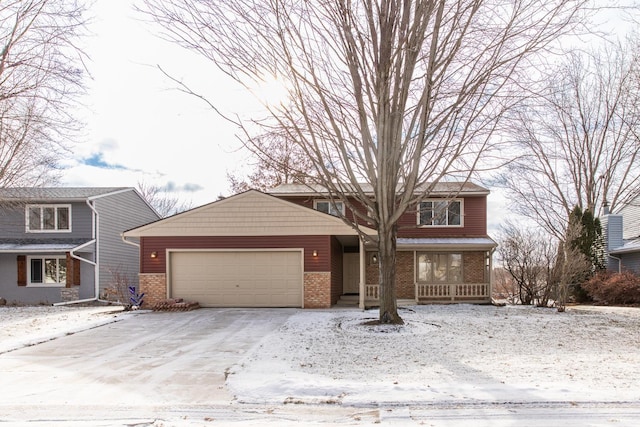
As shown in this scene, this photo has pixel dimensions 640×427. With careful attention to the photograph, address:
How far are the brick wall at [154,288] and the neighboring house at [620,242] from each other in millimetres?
18311

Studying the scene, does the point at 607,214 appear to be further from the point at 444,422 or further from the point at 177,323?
the point at 444,422

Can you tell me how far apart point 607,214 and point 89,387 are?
23239mm

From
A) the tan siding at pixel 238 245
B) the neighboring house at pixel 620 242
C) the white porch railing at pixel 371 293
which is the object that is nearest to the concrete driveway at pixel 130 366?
the tan siding at pixel 238 245

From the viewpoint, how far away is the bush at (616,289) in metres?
18.0

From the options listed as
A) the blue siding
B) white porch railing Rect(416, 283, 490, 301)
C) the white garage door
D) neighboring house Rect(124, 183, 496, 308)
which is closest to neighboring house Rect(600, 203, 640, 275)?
white porch railing Rect(416, 283, 490, 301)

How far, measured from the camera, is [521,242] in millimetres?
17062

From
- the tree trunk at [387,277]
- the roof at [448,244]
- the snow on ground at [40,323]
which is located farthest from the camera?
the roof at [448,244]

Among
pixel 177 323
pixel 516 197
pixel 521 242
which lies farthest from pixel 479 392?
pixel 516 197

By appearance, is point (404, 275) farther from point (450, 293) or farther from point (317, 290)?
point (317, 290)

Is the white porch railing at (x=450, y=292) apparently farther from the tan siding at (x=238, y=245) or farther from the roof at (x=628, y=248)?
the roof at (x=628, y=248)

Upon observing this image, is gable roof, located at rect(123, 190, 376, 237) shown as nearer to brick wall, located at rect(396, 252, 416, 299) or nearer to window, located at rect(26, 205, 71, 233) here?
brick wall, located at rect(396, 252, 416, 299)

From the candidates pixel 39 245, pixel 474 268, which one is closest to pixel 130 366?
pixel 474 268

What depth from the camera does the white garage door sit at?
15844 mm

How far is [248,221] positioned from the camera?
15.8 m
